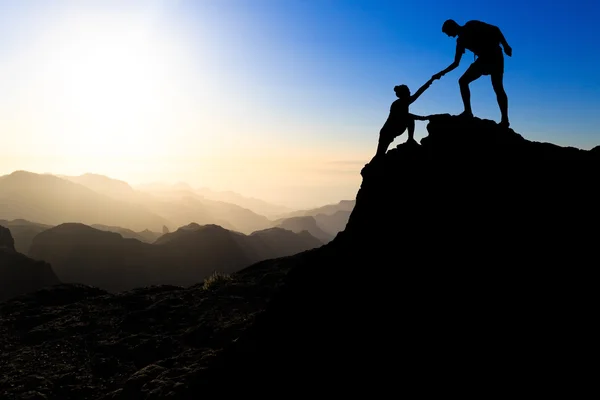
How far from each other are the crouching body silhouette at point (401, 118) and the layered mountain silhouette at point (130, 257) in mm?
79836

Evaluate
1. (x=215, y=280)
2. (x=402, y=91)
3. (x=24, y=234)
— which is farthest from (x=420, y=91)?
(x=24, y=234)

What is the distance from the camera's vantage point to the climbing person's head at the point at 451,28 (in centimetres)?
818

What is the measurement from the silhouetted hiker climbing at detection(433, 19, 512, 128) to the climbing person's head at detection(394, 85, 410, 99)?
0.72 metres

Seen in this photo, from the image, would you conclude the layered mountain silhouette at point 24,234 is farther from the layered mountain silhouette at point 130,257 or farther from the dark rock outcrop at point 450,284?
the dark rock outcrop at point 450,284

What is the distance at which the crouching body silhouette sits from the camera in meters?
8.50

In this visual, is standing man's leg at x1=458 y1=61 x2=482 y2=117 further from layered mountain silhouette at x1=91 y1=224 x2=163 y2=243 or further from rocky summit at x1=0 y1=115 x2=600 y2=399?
layered mountain silhouette at x1=91 y1=224 x2=163 y2=243

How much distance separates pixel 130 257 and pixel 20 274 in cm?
2651

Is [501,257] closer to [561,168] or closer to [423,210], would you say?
[423,210]

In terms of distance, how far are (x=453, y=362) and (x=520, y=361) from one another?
0.76 m

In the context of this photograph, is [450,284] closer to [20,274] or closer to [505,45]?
[505,45]

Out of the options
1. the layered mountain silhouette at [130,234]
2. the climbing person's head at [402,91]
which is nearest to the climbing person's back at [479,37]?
the climbing person's head at [402,91]

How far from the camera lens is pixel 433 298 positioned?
511cm

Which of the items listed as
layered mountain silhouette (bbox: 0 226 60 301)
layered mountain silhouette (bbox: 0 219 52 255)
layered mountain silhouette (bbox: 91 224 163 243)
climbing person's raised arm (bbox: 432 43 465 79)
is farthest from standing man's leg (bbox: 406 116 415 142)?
layered mountain silhouette (bbox: 91 224 163 243)

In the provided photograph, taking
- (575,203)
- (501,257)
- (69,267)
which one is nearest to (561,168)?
(575,203)
